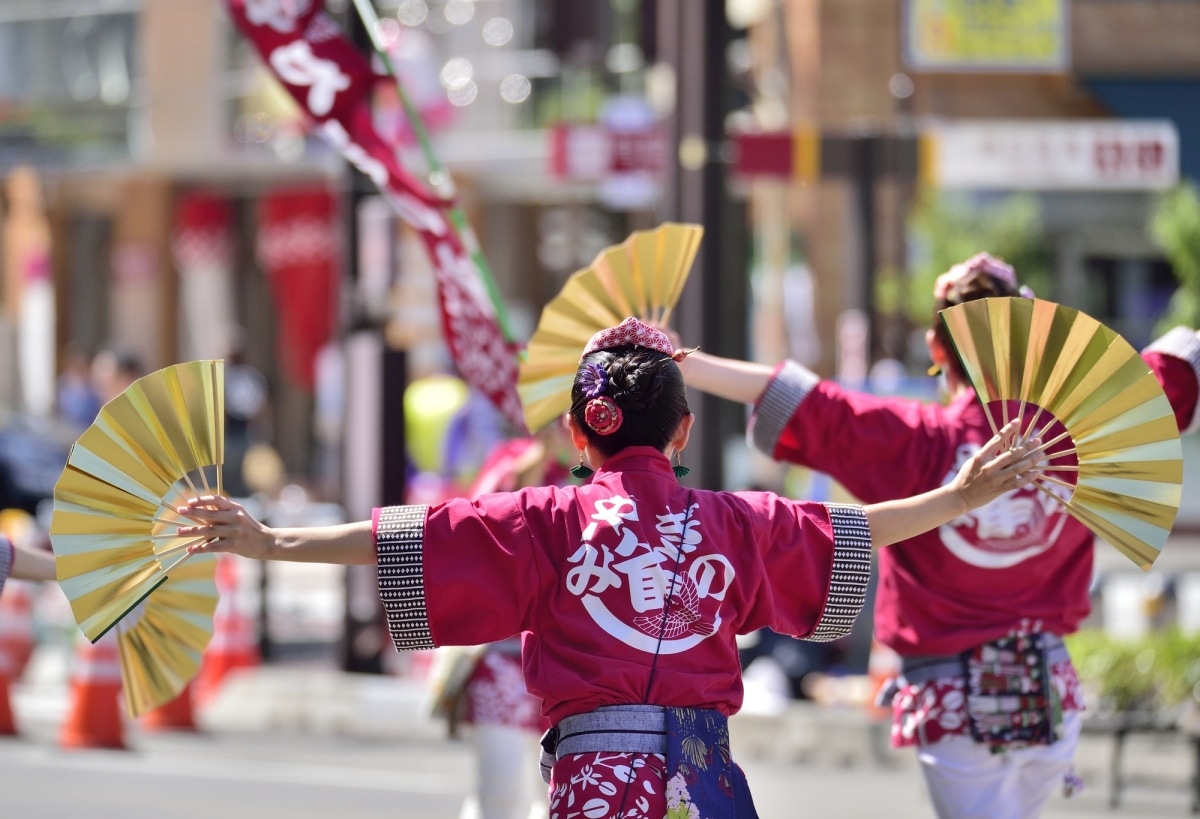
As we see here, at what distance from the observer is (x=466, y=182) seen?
989 inches

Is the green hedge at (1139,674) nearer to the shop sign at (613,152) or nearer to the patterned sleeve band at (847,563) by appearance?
the shop sign at (613,152)

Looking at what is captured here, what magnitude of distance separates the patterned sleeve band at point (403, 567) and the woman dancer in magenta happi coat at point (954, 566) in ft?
3.84

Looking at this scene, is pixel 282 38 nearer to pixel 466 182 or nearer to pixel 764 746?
pixel 764 746

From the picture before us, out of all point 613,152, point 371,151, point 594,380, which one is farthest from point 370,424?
point 594,380

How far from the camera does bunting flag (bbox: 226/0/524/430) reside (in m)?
5.64

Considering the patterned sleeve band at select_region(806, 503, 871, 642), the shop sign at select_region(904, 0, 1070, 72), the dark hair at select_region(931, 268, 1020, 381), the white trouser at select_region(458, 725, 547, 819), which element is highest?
the shop sign at select_region(904, 0, 1070, 72)

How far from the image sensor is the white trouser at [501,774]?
5508mm

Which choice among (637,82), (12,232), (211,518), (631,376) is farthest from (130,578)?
(12,232)

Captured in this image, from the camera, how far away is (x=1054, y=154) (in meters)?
10.2

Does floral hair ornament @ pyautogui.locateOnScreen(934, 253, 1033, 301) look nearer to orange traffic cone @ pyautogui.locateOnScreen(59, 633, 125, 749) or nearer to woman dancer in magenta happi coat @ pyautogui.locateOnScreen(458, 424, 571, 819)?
woman dancer in magenta happi coat @ pyautogui.locateOnScreen(458, 424, 571, 819)

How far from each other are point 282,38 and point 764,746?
483 centimetres

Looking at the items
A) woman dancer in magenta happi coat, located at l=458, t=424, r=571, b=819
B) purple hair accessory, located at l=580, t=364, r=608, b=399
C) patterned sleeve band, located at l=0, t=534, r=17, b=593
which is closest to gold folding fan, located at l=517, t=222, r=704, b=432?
woman dancer in magenta happi coat, located at l=458, t=424, r=571, b=819

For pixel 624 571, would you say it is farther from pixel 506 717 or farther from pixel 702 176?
pixel 702 176

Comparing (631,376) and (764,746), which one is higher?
(631,376)
